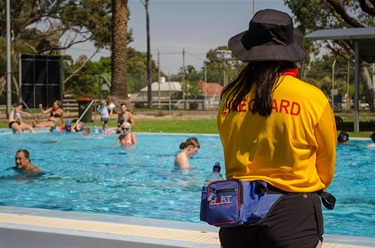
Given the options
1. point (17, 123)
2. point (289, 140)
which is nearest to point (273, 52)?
point (289, 140)

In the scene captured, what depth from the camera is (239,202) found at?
2.51m

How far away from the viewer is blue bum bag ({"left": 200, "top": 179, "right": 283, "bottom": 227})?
248 cm

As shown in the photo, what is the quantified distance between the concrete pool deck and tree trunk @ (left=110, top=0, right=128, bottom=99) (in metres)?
25.5

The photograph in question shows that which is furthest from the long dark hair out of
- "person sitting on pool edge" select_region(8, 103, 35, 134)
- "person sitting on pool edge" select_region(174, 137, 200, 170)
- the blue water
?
"person sitting on pool edge" select_region(8, 103, 35, 134)

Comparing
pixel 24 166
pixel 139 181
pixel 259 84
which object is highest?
pixel 259 84

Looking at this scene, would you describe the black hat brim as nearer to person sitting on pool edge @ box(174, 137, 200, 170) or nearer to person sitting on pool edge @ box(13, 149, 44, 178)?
person sitting on pool edge @ box(174, 137, 200, 170)

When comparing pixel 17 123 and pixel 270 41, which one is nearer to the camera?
pixel 270 41

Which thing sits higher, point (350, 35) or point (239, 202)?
point (350, 35)

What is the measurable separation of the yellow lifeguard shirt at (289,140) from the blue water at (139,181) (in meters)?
4.39

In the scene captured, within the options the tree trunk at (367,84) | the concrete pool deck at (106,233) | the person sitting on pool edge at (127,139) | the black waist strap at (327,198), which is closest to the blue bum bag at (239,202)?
the black waist strap at (327,198)

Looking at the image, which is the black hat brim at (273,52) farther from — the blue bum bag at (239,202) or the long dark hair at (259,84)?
the blue bum bag at (239,202)

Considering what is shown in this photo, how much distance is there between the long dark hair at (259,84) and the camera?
2561mm

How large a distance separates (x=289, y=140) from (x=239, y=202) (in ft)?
1.08

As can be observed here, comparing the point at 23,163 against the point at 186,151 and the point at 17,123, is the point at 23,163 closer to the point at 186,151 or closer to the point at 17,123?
the point at 186,151
